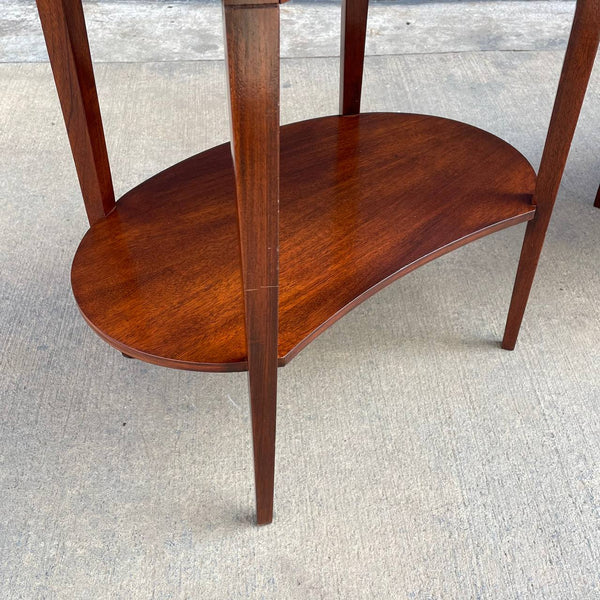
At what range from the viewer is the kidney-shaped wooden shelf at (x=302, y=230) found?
0.98m

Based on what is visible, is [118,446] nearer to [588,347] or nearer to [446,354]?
[446,354]

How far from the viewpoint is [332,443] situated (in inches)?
47.1

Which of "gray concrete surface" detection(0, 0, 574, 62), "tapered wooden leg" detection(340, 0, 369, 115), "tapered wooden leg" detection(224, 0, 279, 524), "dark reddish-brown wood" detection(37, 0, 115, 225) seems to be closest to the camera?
"tapered wooden leg" detection(224, 0, 279, 524)

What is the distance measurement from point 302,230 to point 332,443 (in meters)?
0.36

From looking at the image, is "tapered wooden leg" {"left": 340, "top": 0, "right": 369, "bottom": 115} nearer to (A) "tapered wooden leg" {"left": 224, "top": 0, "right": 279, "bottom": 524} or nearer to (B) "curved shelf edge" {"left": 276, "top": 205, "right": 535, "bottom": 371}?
(B) "curved shelf edge" {"left": 276, "top": 205, "right": 535, "bottom": 371}

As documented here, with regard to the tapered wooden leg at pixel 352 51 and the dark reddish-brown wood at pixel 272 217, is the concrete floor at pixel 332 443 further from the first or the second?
the tapered wooden leg at pixel 352 51

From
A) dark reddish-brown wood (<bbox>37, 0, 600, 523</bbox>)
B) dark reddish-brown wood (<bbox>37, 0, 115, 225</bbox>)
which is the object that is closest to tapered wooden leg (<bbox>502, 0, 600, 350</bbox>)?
dark reddish-brown wood (<bbox>37, 0, 600, 523</bbox>)

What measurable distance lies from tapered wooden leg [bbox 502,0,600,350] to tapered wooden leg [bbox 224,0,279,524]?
20.3 inches

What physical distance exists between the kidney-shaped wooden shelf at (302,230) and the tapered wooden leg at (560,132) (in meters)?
0.05

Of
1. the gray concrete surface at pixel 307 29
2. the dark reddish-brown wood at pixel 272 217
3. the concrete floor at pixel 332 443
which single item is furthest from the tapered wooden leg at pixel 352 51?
the gray concrete surface at pixel 307 29

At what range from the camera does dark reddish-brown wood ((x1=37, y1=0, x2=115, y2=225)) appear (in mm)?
949

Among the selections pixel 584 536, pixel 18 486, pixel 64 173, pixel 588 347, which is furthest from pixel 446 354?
pixel 64 173

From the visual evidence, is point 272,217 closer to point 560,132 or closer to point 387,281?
point 387,281

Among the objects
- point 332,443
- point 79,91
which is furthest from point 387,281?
point 79,91
